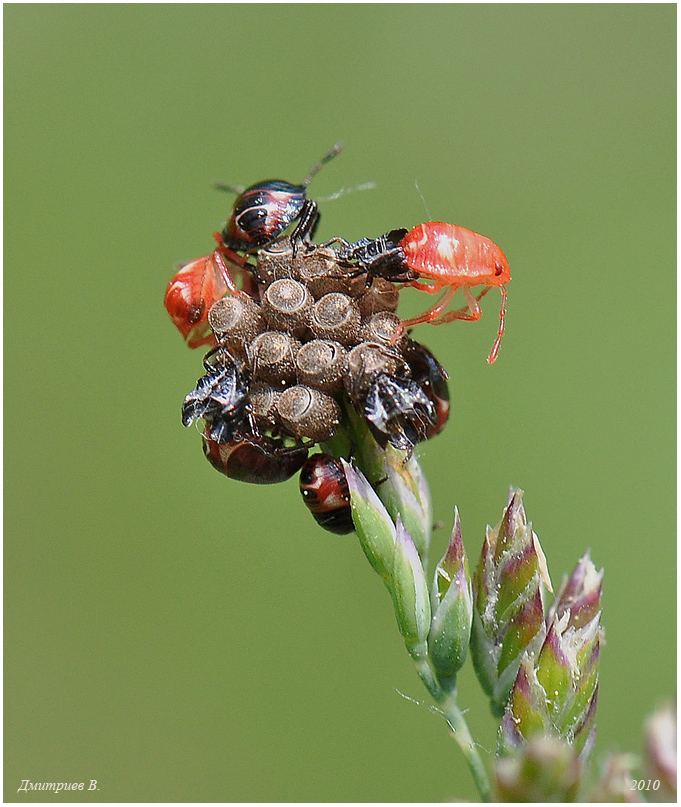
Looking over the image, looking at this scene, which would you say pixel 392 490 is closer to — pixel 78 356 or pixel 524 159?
pixel 78 356

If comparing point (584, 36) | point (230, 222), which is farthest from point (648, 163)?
point (230, 222)

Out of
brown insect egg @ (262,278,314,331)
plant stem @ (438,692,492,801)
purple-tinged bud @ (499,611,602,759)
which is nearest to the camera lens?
plant stem @ (438,692,492,801)

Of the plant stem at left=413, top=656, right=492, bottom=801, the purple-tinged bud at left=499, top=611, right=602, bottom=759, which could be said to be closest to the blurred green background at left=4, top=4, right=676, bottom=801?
the plant stem at left=413, top=656, right=492, bottom=801

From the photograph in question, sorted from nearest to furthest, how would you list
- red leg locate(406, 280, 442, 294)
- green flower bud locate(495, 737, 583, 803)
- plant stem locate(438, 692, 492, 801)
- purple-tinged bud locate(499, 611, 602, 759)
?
green flower bud locate(495, 737, 583, 803) → plant stem locate(438, 692, 492, 801) → purple-tinged bud locate(499, 611, 602, 759) → red leg locate(406, 280, 442, 294)

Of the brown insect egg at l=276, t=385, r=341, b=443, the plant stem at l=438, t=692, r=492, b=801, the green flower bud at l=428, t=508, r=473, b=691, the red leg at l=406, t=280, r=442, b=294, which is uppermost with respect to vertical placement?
the red leg at l=406, t=280, r=442, b=294

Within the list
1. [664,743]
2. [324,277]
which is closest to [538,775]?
[664,743]

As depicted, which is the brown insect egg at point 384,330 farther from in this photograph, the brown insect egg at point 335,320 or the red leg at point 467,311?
the red leg at point 467,311

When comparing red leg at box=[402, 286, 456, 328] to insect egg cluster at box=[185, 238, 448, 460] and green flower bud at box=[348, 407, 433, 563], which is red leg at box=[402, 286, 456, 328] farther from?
green flower bud at box=[348, 407, 433, 563]

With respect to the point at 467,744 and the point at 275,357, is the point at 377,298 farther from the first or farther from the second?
the point at 467,744
